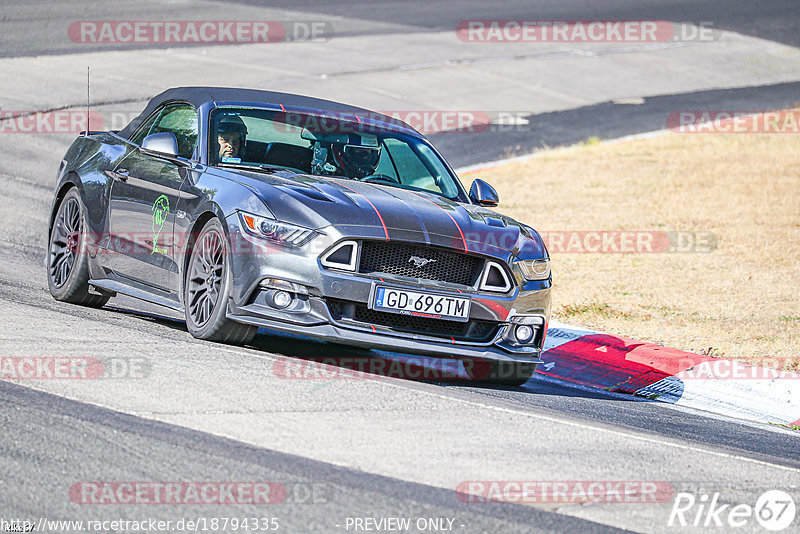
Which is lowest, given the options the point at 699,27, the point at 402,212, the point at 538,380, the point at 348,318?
the point at 538,380

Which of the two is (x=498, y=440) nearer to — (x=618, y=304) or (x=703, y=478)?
(x=703, y=478)

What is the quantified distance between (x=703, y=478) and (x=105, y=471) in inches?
104

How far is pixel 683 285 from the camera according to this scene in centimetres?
1155

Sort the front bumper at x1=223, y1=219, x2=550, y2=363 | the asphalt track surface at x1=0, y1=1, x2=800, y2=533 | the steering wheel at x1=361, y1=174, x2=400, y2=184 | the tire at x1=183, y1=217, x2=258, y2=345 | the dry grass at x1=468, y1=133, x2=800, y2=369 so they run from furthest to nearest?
the dry grass at x1=468, y1=133, x2=800, y2=369, the steering wheel at x1=361, y1=174, x2=400, y2=184, the tire at x1=183, y1=217, x2=258, y2=345, the front bumper at x1=223, y1=219, x2=550, y2=363, the asphalt track surface at x1=0, y1=1, x2=800, y2=533

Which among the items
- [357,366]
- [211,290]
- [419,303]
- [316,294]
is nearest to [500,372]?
A: [357,366]

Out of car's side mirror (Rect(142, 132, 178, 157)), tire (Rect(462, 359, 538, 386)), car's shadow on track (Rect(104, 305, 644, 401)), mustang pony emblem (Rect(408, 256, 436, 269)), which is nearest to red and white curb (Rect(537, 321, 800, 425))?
car's shadow on track (Rect(104, 305, 644, 401))

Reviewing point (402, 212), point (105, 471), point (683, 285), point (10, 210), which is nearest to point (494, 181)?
point (683, 285)

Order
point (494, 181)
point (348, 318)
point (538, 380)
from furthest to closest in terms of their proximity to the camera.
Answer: point (494, 181), point (538, 380), point (348, 318)

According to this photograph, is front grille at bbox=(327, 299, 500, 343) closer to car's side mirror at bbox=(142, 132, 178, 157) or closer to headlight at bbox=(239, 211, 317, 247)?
headlight at bbox=(239, 211, 317, 247)

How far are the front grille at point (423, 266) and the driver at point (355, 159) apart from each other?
1.16 meters

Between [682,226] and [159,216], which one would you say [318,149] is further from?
[682,226]

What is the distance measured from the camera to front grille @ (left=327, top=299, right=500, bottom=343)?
680cm

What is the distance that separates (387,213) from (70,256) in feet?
9.34

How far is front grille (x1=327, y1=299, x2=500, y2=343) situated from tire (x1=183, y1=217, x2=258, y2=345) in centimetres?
60
